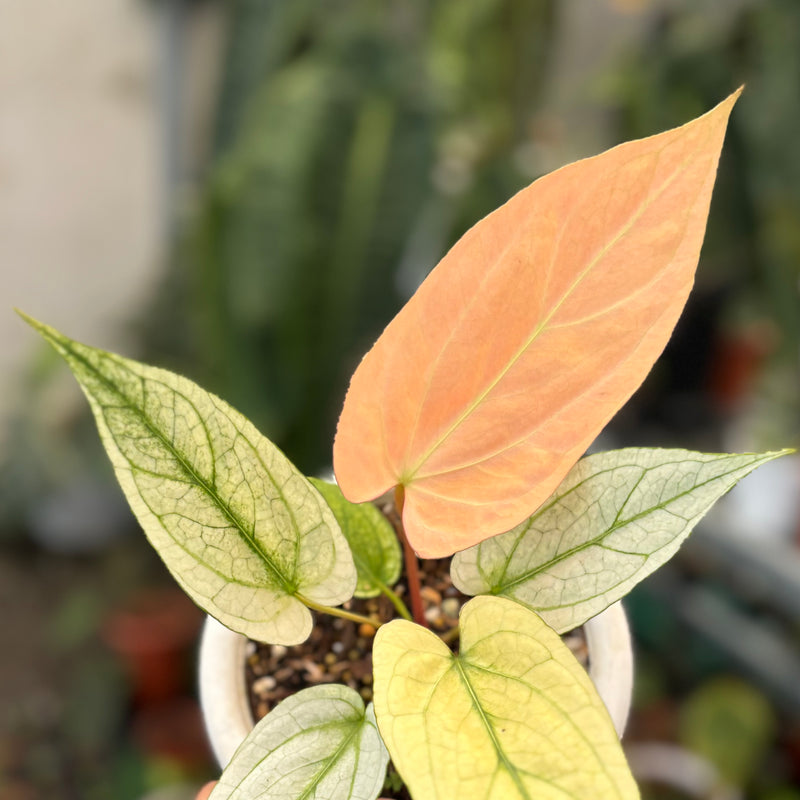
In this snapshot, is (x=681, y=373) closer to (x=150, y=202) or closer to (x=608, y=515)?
(x=150, y=202)

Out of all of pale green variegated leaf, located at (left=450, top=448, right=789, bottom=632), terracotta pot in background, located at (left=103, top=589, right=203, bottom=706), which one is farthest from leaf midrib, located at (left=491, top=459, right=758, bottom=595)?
terracotta pot in background, located at (left=103, top=589, right=203, bottom=706)

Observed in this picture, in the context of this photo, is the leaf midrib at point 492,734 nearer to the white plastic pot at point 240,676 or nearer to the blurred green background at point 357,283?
the white plastic pot at point 240,676

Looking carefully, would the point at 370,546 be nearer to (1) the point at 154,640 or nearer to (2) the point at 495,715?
(2) the point at 495,715

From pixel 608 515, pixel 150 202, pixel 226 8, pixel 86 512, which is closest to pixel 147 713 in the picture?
pixel 86 512

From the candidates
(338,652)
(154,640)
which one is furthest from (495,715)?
(154,640)

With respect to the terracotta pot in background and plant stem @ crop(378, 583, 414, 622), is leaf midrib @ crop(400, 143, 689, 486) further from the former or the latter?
the terracotta pot in background

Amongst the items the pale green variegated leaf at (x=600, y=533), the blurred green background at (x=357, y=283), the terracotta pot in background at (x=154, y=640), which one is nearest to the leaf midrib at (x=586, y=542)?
the pale green variegated leaf at (x=600, y=533)
